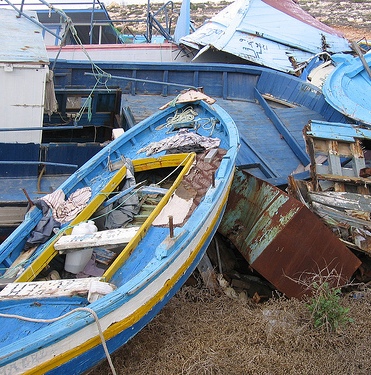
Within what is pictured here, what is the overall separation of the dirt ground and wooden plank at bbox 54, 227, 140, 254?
88 cm

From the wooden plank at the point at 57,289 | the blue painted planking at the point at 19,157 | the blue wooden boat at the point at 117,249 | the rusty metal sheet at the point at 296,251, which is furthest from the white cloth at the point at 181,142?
the wooden plank at the point at 57,289

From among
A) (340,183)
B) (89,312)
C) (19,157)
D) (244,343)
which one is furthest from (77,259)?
(340,183)

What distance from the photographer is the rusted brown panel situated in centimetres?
597

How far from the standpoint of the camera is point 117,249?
17.9ft

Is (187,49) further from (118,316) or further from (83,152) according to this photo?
(118,316)

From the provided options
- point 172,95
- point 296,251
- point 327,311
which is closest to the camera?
point 327,311

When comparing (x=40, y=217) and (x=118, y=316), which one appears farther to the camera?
(x=40, y=217)

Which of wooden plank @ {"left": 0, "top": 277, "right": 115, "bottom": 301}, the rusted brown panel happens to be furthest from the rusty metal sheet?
wooden plank @ {"left": 0, "top": 277, "right": 115, "bottom": 301}

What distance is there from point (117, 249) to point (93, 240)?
318mm

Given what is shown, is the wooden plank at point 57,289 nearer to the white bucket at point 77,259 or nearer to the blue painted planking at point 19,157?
the white bucket at point 77,259

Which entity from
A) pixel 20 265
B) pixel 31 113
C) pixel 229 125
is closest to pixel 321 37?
pixel 229 125

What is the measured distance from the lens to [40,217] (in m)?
5.93

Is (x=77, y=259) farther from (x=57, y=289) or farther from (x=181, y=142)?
(x=181, y=142)

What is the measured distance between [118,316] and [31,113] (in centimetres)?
462
